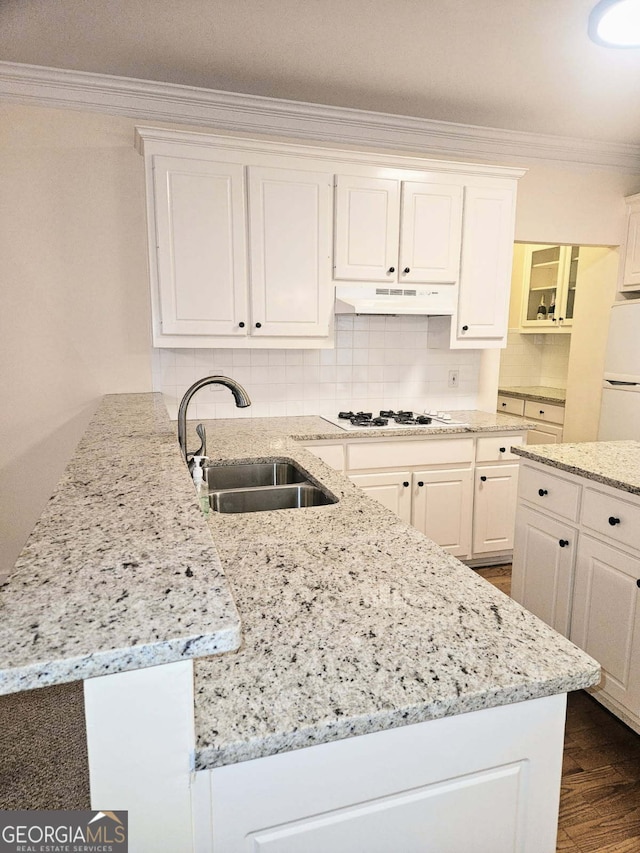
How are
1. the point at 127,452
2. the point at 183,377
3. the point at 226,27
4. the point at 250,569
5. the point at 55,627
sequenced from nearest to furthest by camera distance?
the point at 55,627 < the point at 250,569 < the point at 127,452 < the point at 226,27 < the point at 183,377

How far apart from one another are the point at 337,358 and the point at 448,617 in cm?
268

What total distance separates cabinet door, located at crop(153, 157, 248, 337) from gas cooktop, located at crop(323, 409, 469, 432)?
85 cm

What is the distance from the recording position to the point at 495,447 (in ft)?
10.5

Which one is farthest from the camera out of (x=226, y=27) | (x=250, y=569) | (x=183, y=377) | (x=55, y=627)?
(x=183, y=377)

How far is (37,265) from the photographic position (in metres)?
2.85

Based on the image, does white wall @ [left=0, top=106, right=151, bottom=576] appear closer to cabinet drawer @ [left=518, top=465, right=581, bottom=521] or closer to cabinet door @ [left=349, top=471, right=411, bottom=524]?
cabinet door @ [left=349, top=471, right=411, bottom=524]

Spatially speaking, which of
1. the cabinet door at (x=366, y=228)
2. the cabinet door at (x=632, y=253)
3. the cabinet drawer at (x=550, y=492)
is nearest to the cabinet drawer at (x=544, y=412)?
the cabinet door at (x=632, y=253)

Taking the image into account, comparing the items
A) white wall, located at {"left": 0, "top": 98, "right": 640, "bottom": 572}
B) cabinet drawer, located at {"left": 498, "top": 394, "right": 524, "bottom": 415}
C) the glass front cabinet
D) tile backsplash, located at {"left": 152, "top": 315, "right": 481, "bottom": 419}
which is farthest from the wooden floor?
the glass front cabinet

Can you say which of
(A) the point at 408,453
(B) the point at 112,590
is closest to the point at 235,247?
(A) the point at 408,453

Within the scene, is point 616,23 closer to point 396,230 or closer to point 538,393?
point 396,230

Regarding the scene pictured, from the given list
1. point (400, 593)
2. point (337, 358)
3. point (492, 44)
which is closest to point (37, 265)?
point (337, 358)

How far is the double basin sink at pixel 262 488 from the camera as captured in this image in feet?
5.87

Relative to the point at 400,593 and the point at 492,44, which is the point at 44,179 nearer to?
the point at 492,44

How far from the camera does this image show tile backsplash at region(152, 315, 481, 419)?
3.17 meters
